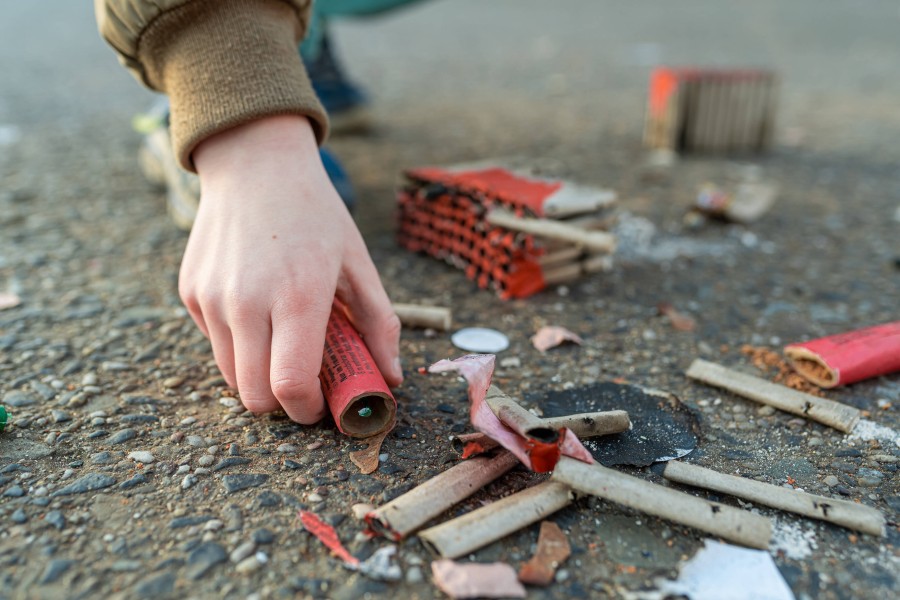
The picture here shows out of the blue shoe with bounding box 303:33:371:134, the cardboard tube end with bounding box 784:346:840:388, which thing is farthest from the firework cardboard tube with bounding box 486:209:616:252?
the blue shoe with bounding box 303:33:371:134

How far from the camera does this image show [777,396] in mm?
1738

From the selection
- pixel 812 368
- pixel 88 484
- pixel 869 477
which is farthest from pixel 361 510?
pixel 812 368

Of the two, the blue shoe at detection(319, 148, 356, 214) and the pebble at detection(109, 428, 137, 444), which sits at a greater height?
the blue shoe at detection(319, 148, 356, 214)

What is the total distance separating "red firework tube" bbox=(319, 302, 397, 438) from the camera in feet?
4.91

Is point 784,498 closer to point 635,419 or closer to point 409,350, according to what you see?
point 635,419

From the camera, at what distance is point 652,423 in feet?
5.51

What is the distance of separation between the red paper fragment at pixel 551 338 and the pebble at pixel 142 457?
101 centimetres

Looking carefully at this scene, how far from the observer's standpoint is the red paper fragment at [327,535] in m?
1.27

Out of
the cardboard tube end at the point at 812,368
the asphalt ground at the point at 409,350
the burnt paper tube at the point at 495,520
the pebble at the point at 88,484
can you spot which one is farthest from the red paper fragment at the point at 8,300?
the cardboard tube end at the point at 812,368

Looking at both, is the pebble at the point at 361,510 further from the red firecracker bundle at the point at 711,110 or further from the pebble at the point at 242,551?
the red firecracker bundle at the point at 711,110

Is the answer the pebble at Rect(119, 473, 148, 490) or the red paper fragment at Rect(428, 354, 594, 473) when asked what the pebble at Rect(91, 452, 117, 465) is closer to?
the pebble at Rect(119, 473, 148, 490)

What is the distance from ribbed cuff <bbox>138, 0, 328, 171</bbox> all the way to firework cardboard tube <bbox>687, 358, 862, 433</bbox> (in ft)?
3.76

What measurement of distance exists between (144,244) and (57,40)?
18.9 ft

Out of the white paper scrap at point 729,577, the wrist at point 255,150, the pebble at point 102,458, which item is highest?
the wrist at point 255,150
